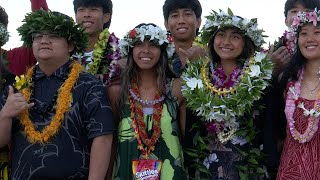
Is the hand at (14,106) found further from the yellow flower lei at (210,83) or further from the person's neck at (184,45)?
the person's neck at (184,45)

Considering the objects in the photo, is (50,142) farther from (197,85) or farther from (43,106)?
(197,85)

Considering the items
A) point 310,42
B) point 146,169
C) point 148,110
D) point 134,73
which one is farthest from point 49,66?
point 310,42

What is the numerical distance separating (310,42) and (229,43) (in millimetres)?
764

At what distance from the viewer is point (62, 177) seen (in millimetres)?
3830

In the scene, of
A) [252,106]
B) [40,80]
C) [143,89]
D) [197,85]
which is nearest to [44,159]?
[40,80]

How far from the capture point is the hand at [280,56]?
4.80m

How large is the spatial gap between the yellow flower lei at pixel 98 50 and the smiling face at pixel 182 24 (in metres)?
0.81

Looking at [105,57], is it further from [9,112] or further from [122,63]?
[9,112]

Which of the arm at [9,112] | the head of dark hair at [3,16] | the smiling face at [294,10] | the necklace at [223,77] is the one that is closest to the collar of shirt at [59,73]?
the arm at [9,112]

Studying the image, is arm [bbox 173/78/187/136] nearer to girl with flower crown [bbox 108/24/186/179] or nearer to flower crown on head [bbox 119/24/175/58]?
girl with flower crown [bbox 108/24/186/179]

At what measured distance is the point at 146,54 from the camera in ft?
14.9

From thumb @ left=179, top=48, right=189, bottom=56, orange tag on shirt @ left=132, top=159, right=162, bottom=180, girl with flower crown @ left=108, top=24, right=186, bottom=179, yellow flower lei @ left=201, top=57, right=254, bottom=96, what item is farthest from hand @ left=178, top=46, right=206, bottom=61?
orange tag on shirt @ left=132, top=159, right=162, bottom=180

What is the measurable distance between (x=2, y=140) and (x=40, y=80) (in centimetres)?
59

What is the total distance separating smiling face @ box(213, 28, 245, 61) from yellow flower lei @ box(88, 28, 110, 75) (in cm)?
129
